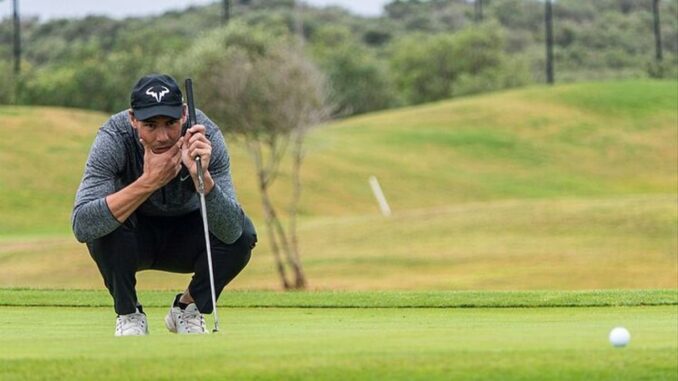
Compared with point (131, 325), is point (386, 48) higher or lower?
lower

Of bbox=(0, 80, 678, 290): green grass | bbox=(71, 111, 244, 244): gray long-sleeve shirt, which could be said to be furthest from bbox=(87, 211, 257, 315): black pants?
bbox=(0, 80, 678, 290): green grass

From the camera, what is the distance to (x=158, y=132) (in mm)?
8234

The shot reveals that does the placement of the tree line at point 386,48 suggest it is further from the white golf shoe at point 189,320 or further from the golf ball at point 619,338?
the golf ball at point 619,338

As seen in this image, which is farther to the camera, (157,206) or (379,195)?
(379,195)

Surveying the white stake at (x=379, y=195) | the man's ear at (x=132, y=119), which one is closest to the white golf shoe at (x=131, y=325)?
the man's ear at (x=132, y=119)

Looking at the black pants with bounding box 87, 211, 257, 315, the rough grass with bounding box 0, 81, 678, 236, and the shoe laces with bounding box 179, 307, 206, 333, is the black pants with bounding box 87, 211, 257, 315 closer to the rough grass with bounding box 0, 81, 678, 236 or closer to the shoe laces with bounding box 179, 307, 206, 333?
the shoe laces with bounding box 179, 307, 206, 333

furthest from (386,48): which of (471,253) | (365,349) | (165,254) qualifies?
(365,349)

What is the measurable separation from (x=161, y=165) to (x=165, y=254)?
3.46ft

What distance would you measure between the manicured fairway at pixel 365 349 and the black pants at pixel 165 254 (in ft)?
1.21

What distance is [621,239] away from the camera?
34.8m

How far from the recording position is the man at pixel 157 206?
26.7 feet

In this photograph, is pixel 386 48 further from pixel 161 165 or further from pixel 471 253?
pixel 161 165

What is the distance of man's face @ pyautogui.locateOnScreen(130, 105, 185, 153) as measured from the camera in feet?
27.0

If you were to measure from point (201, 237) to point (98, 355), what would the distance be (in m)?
2.60
